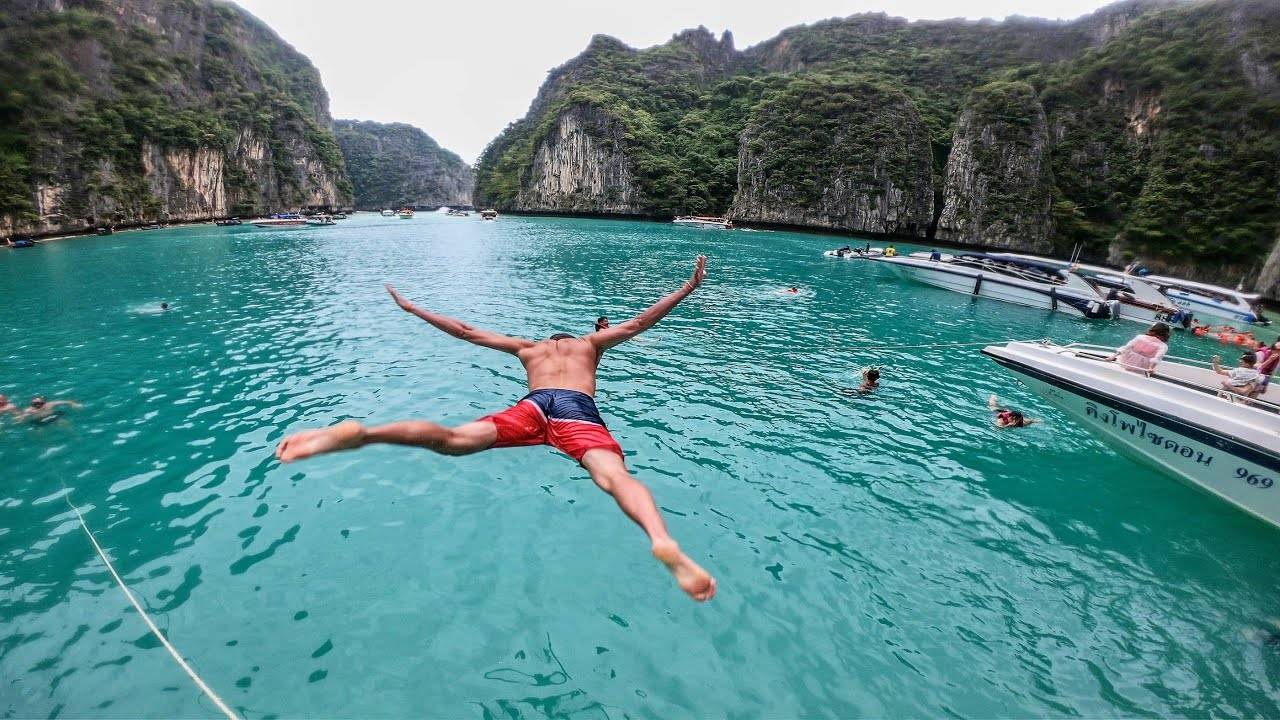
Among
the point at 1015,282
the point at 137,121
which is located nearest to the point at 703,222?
the point at 1015,282

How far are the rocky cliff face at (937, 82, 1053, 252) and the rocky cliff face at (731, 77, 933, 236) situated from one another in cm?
809

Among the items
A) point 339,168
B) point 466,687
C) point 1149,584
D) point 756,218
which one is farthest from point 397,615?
point 339,168

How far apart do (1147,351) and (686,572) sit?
11.6m

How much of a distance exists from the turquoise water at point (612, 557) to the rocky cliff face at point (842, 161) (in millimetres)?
71578

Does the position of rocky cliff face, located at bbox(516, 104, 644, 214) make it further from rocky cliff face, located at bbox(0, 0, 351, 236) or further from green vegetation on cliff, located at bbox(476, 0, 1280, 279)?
rocky cliff face, located at bbox(0, 0, 351, 236)

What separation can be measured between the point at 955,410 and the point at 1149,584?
228 inches

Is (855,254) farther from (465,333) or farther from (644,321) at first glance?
(465,333)

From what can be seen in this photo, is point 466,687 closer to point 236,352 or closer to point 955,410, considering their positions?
point 955,410

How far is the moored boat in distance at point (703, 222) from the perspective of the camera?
8262 centimetres

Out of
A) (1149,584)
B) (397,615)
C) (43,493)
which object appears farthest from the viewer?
(43,493)

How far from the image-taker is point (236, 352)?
14445 mm

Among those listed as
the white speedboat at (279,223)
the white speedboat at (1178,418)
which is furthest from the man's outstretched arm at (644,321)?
the white speedboat at (279,223)

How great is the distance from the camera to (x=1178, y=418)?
8.28 metres

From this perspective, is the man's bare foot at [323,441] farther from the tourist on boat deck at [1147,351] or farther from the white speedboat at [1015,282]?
the white speedboat at [1015,282]
